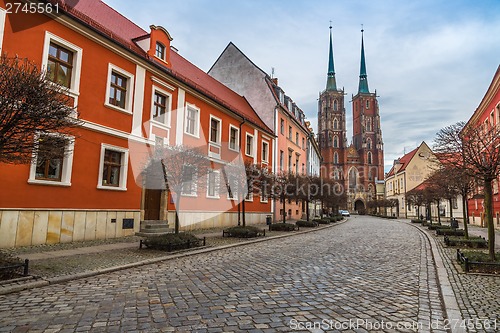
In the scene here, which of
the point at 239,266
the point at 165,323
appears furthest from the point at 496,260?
the point at 165,323

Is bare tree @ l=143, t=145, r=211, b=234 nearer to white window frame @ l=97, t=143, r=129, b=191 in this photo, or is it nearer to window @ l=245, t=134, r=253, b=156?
white window frame @ l=97, t=143, r=129, b=191

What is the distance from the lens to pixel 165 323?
429cm

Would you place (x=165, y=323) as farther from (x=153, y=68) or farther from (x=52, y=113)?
(x=153, y=68)

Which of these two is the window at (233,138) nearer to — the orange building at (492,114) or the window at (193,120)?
the window at (193,120)

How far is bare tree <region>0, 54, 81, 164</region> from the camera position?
5.75 metres

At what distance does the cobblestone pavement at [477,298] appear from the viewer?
14.6 feet

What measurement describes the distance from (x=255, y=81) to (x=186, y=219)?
1740cm

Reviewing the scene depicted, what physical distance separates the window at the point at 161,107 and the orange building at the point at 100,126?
0.17 feet

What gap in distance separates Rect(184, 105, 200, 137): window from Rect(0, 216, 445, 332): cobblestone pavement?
1163cm

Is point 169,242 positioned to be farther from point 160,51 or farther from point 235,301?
point 160,51

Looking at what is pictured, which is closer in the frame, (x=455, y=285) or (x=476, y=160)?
(x=455, y=285)

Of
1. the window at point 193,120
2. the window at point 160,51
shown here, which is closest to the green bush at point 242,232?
the window at point 193,120

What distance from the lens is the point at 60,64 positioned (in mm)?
12125

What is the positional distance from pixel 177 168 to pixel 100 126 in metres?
4.36
